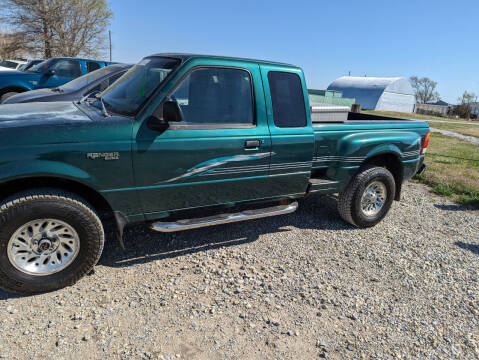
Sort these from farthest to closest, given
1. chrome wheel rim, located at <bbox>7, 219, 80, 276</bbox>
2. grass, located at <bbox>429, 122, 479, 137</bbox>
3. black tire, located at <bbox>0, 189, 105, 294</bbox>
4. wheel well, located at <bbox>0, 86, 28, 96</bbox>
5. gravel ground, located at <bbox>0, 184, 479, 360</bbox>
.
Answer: grass, located at <bbox>429, 122, 479, 137</bbox> < wheel well, located at <bbox>0, 86, 28, 96</bbox> < chrome wheel rim, located at <bbox>7, 219, 80, 276</bbox> < black tire, located at <bbox>0, 189, 105, 294</bbox> < gravel ground, located at <bbox>0, 184, 479, 360</bbox>

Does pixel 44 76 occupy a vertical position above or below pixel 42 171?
above

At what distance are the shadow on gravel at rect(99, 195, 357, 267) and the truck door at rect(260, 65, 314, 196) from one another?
2.54ft

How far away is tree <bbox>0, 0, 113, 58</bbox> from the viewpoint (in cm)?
3114

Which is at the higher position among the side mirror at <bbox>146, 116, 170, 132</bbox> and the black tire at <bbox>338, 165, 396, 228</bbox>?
the side mirror at <bbox>146, 116, 170, 132</bbox>

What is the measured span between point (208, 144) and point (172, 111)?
49cm

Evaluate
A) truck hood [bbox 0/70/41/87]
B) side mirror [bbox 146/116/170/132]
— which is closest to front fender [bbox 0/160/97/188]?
side mirror [bbox 146/116/170/132]

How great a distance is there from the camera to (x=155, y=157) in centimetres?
309

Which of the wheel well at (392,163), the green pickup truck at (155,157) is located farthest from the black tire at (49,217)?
the wheel well at (392,163)

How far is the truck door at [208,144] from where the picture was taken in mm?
3137

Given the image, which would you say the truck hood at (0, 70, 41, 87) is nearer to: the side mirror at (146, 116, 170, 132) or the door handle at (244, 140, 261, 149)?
the side mirror at (146, 116, 170, 132)

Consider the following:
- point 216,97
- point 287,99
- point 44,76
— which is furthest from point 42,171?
point 44,76

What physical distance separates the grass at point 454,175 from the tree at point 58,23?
3344 cm

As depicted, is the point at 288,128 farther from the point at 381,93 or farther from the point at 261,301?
the point at 381,93

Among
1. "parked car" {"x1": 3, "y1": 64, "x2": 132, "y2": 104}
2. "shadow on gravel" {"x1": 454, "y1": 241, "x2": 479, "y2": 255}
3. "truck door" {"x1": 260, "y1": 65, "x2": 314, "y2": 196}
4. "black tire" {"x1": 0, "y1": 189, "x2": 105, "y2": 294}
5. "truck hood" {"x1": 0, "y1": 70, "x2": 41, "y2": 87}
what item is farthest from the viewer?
"truck hood" {"x1": 0, "y1": 70, "x2": 41, "y2": 87}
